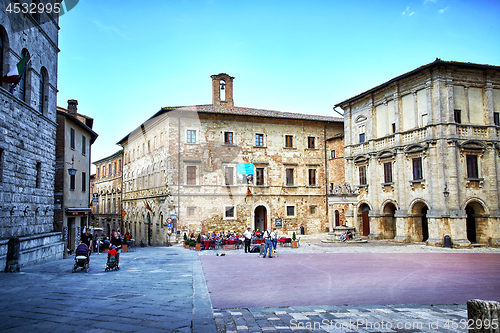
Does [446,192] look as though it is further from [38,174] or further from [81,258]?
[38,174]

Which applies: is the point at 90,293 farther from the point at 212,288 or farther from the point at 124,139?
the point at 124,139

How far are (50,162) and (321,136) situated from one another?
82.9ft

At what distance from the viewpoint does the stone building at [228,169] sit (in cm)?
3102

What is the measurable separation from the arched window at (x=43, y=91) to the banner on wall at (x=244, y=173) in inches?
708

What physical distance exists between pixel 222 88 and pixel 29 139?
24187 millimetres

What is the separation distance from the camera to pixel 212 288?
33.7 ft

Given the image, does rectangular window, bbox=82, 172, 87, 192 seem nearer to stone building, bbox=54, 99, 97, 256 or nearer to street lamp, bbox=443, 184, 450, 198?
stone building, bbox=54, 99, 97, 256

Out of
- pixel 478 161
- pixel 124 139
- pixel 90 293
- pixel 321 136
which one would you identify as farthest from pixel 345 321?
pixel 124 139

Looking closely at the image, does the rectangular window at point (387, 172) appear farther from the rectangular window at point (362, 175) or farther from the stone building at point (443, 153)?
the rectangular window at point (362, 175)

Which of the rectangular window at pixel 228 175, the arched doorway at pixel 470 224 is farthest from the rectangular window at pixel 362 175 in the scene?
the rectangular window at pixel 228 175

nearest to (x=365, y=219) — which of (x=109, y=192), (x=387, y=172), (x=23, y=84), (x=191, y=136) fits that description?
(x=387, y=172)

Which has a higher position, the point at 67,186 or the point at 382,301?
the point at 67,186

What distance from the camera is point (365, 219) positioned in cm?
3241

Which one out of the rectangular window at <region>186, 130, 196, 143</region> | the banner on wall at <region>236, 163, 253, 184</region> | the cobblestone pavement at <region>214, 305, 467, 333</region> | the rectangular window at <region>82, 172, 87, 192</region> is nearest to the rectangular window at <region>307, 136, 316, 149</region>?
the banner on wall at <region>236, 163, 253, 184</region>
